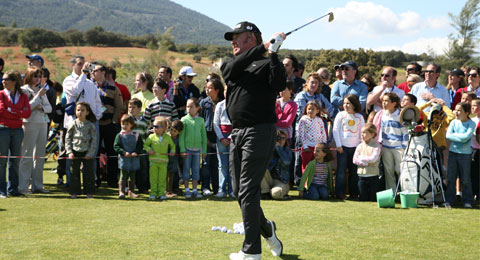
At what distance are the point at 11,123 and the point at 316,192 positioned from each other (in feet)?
18.5

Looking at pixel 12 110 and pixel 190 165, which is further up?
pixel 12 110

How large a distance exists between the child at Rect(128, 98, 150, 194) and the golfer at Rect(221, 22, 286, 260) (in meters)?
5.10

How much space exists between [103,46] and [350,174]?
77.5 metres

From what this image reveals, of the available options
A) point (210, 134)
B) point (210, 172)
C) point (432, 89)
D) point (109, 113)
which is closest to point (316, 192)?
point (210, 172)

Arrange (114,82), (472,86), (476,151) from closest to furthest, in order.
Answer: (476,151)
(472,86)
(114,82)

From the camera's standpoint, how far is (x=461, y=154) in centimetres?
873

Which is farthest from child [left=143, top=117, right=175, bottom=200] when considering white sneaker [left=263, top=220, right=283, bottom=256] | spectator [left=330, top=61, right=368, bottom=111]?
white sneaker [left=263, top=220, right=283, bottom=256]

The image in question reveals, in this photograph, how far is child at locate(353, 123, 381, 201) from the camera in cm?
915

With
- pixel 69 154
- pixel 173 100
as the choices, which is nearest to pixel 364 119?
pixel 173 100

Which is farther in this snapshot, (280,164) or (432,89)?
(432,89)

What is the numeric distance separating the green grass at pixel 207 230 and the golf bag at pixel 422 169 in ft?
1.49

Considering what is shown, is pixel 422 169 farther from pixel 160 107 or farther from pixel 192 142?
pixel 160 107

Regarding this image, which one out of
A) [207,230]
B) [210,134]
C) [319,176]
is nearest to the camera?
[207,230]

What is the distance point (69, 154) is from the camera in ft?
30.6
